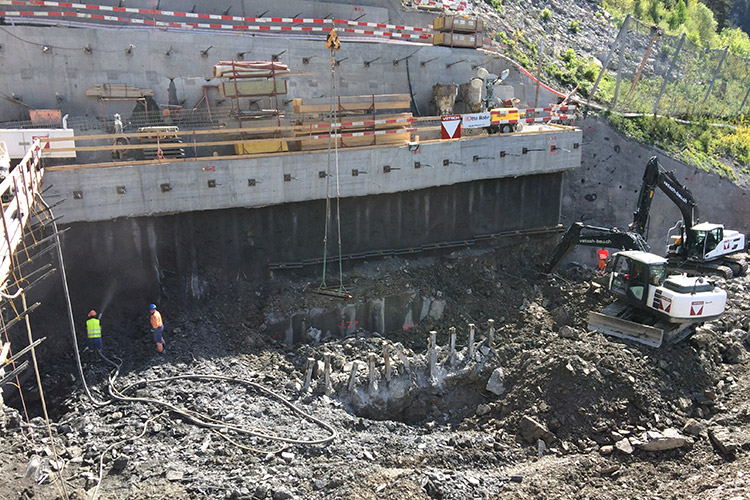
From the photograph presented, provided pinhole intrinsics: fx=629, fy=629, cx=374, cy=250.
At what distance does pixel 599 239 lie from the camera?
15492 mm

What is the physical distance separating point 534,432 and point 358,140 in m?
8.14

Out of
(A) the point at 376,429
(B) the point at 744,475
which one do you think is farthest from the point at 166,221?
(B) the point at 744,475

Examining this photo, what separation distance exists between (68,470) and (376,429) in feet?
16.4

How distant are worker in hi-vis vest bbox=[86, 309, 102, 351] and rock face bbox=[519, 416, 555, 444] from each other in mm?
8022

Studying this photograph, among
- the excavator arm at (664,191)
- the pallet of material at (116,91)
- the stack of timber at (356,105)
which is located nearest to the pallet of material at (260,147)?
the stack of timber at (356,105)

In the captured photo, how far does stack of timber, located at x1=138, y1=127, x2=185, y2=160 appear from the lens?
13.8 m

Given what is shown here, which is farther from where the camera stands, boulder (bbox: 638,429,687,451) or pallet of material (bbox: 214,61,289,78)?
pallet of material (bbox: 214,61,289,78)

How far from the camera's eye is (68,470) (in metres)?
8.89

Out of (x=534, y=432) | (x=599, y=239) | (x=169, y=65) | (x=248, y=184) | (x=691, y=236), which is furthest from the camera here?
(x=691, y=236)

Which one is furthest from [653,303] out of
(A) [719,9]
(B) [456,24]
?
(A) [719,9]

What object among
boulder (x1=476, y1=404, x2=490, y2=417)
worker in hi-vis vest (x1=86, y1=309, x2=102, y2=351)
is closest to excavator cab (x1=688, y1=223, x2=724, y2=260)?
boulder (x1=476, y1=404, x2=490, y2=417)

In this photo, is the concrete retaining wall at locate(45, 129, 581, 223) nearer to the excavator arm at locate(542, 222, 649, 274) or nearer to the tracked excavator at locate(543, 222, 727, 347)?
the excavator arm at locate(542, 222, 649, 274)

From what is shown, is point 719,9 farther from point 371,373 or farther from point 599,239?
point 371,373

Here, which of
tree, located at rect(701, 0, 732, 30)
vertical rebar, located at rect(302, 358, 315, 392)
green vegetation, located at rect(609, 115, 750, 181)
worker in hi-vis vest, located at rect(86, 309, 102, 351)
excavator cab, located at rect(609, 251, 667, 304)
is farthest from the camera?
tree, located at rect(701, 0, 732, 30)
